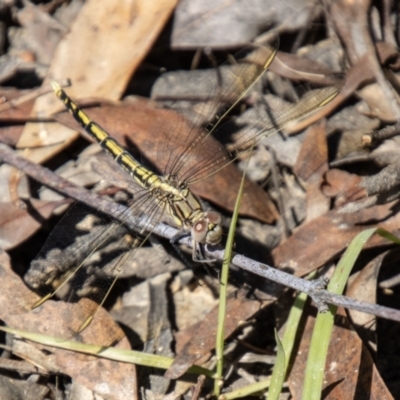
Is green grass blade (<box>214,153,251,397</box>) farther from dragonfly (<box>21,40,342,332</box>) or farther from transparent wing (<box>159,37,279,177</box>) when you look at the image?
transparent wing (<box>159,37,279,177</box>)

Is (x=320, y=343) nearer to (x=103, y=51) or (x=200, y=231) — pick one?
(x=200, y=231)

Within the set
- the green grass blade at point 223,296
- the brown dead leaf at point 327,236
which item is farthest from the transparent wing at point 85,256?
the brown dead leaf at point 327,236

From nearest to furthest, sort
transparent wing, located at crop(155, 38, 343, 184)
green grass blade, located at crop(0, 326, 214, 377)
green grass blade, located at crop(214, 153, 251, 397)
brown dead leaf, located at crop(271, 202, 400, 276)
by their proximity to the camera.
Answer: green grass blade, located at crop(214, 153, 251, 397), green grass blade, located at crop(0, 326, 214, 377), brown dead leaf, located at crop(271, 202, 400, 276), transparent wing, located at crop(155, 38, 343, 184)

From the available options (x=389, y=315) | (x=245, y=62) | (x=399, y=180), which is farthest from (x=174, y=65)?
(x=389, y=315)

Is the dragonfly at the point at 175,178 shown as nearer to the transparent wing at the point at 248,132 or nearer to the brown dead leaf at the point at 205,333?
the transparent wing at the point at 248,132

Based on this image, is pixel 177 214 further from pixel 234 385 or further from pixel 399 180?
pixel 399 180

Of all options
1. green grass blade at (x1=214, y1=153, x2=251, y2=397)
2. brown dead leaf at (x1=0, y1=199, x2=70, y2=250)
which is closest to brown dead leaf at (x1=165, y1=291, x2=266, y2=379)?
green grass blade at (x1=214, y1=153, x2=251, y2=397)

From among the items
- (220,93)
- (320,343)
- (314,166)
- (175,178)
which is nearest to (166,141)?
(175,178)
